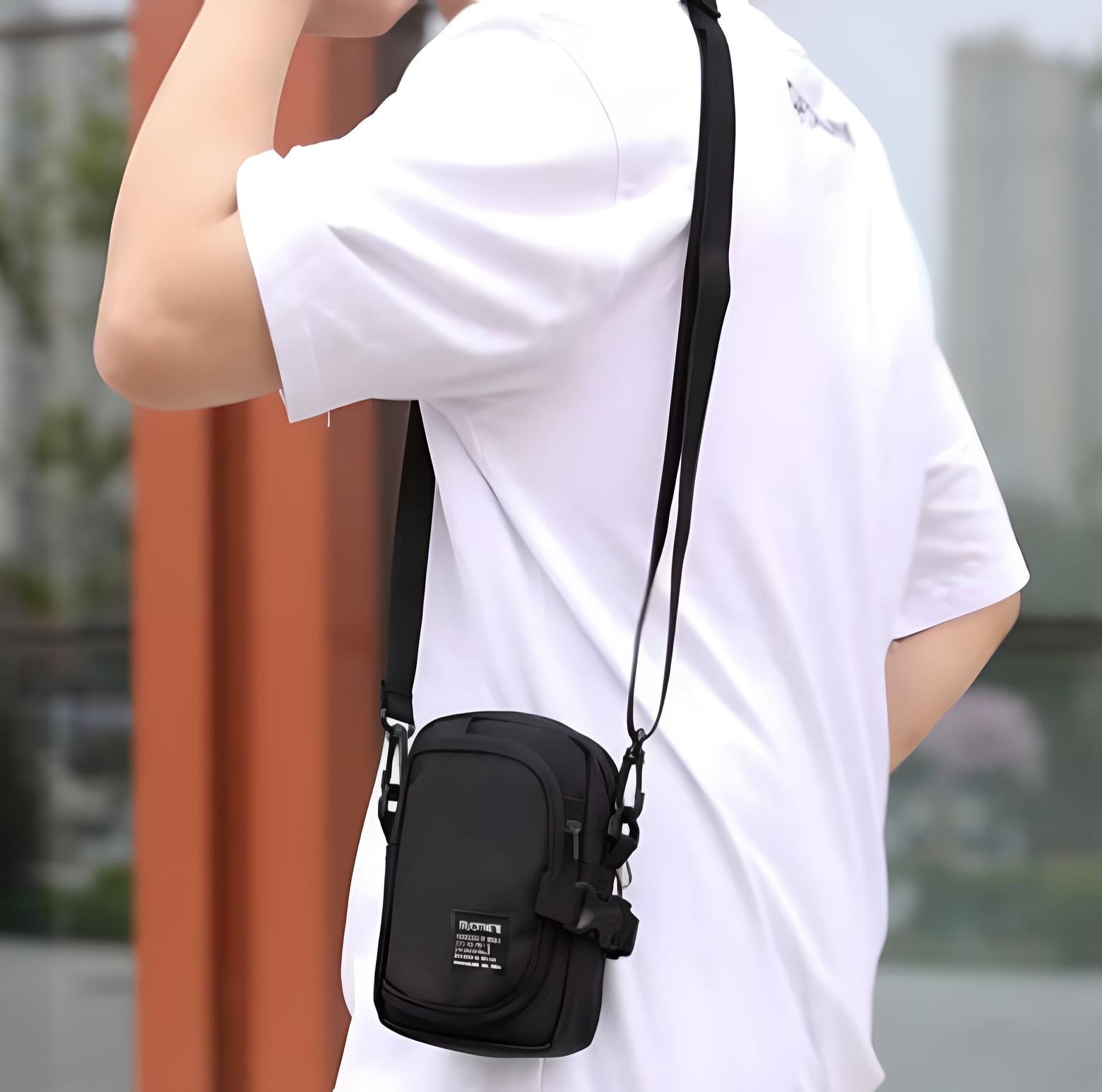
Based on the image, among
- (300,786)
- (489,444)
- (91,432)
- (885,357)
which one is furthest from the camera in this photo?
(91,432)

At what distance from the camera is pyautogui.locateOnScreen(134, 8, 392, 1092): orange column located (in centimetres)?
206

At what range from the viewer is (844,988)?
2.96ft

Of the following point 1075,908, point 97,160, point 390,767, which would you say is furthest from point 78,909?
point 390,767

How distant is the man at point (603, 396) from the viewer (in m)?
0.79

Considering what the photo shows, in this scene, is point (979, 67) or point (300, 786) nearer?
point (300, 786)

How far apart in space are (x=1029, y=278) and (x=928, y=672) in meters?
1.39

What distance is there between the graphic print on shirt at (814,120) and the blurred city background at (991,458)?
4.26 ft

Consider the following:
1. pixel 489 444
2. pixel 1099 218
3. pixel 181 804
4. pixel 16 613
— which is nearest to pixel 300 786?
pixel 181 804

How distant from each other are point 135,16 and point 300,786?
1.19 meters

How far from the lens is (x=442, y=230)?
790 millimetres

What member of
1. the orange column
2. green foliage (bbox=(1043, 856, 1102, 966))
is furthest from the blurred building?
the orange column

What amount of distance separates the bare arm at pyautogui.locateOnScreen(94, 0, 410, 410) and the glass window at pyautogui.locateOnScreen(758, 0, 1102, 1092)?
165cm

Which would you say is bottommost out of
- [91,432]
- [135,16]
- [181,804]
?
[181,804]

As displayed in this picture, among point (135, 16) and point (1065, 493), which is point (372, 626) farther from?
point (1065, 493)
